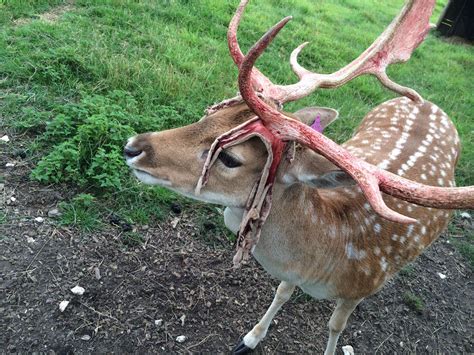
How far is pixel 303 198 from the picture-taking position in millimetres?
2461

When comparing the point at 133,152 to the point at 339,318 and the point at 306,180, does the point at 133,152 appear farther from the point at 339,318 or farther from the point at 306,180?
the point at 339,318

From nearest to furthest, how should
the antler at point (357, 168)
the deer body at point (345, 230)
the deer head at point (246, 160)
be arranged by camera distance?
the antler at point (357, 168) → the deer head at point (246, 160) → the deer body at point (345, 230)

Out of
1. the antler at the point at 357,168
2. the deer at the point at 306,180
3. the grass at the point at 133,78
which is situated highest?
the antler at the point at 357,168

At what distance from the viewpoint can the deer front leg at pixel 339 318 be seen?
2.89m

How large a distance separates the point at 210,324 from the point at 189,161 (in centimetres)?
139

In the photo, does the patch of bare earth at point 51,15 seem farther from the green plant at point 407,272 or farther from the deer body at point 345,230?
the green plant at point 407,272

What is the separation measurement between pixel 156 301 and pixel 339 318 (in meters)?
1.17

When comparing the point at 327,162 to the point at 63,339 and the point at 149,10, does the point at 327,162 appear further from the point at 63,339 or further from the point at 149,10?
the point at 149,10

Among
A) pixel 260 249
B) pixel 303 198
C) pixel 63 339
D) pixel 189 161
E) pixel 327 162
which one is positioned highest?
pixel 327 162

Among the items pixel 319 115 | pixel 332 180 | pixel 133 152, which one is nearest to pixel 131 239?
pixel 133 152

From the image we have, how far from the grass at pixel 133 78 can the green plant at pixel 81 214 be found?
41mm

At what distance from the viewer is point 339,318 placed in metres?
2.95

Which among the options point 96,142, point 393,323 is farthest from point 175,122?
point 393,323

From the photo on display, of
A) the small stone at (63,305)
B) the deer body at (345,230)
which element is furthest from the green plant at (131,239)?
the deer body at (345,230)
